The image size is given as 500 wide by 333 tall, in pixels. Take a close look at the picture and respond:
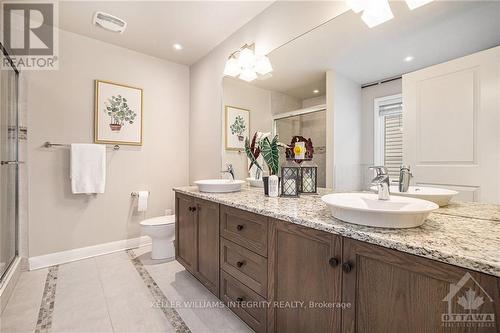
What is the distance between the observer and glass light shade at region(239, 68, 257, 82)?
2070 mm

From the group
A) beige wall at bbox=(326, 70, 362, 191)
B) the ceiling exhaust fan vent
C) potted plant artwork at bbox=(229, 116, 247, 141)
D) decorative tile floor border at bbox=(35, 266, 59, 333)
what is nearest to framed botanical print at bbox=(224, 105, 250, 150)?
potted plant artwork at bbox=(229, 116, 247, 141)

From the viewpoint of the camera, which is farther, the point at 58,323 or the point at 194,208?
the point at 194,208

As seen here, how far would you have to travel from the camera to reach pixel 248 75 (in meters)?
2.11

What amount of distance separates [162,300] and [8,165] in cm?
176

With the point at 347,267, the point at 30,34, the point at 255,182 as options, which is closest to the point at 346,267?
the point at 347,267

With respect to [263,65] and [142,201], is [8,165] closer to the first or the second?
[142,201]

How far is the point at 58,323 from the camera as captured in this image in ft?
4.55

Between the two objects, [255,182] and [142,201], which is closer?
[255,182]

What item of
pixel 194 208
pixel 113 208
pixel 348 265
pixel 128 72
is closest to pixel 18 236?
pixel 113 208

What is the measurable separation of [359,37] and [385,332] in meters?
1.46

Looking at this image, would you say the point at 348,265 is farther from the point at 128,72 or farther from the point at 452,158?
the point at 128,72

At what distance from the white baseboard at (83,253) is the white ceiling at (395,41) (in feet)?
8.04

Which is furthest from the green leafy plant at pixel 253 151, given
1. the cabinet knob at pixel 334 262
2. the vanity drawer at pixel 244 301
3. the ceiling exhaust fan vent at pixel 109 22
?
the ceiling exhaust fan vent at pixel 109 22

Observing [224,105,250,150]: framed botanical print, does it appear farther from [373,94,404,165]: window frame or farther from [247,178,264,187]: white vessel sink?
[373,94,404,165]: window frame
